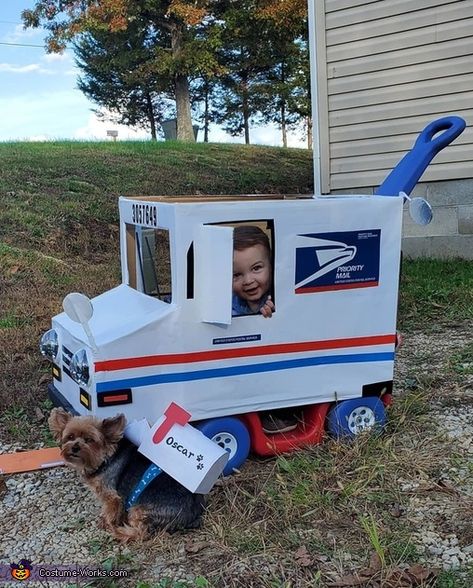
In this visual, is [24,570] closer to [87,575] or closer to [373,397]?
[87,575]

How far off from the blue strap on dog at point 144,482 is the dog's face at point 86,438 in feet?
0.56

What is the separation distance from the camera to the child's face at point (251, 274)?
10.5 feet

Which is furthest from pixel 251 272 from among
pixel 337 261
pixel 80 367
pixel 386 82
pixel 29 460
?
pixel 386 82

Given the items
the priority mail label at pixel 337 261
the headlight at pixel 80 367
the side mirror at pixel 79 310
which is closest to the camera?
the side mirror at pixel 79 310

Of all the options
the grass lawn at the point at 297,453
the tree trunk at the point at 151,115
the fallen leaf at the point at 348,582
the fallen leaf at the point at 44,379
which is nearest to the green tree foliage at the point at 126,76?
the tree trunk at the point at 151,115

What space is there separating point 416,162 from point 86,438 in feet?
7.66

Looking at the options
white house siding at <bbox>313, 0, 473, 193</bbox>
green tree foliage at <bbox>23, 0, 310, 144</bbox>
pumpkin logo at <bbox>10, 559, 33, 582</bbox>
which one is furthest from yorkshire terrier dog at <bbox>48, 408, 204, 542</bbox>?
green tree foliage at <bbox>23, 0, 310, 144</bbox>

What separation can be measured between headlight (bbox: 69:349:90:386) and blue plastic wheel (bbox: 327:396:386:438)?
1267 millimetres

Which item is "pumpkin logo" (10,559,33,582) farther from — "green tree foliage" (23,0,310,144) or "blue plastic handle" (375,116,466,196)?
"green tree foliage" (23,0,310,144)

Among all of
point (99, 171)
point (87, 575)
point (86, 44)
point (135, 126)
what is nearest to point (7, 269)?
point (99, 171)

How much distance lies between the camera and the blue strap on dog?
2.81 metres

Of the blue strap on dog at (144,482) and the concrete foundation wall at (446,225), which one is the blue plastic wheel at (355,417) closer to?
the blue strap on dog at (144,482)

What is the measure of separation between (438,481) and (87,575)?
1604 millimetres

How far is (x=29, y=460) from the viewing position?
356cm
